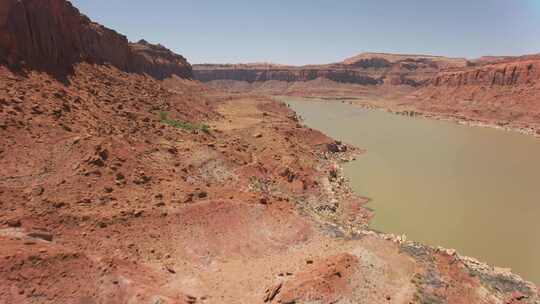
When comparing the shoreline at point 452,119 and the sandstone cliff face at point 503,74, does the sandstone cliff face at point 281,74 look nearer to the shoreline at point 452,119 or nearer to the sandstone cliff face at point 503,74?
the shoreline at point 452,119

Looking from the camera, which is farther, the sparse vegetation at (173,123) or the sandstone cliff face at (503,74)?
the sandstone cliff face at (503,74)

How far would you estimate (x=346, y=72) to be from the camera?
14850cm

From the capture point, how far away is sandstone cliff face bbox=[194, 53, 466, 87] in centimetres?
14562

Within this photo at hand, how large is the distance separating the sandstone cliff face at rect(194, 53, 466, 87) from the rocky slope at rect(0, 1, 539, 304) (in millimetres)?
126404

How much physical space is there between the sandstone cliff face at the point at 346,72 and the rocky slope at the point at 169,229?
12640cm

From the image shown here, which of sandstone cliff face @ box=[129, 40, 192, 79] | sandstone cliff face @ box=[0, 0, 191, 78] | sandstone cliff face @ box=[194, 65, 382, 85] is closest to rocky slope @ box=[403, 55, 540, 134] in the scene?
sandstone cliff face @ box=[194, 65, 382, 85]

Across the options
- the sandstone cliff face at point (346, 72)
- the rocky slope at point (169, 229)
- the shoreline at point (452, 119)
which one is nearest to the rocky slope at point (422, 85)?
the sandstone cliff face at point (346, 72)

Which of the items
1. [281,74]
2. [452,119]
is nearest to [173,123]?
[452,119]

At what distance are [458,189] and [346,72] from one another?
406 ft

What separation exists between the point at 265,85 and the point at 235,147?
122274 millimetres

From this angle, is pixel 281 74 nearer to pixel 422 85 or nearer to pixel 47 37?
pixel 422 85

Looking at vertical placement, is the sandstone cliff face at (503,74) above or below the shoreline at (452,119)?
above

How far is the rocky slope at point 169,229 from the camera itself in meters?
12.1

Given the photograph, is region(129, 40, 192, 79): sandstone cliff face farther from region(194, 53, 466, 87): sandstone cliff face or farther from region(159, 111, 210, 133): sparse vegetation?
region(194, 53, 466, 87): sandstone cliff face
